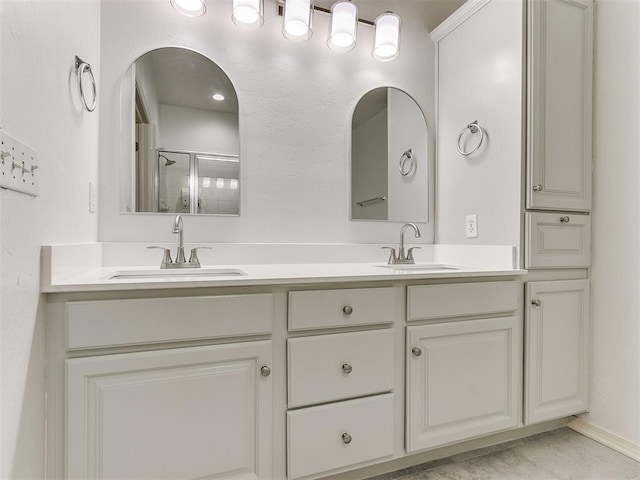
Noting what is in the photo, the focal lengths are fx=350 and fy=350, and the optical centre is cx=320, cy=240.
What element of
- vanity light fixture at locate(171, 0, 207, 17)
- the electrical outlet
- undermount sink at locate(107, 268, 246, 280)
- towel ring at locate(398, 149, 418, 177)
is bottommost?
undermount sink at locate(107, 268, 246, 280)

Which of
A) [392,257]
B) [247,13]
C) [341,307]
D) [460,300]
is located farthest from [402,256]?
[247,13]

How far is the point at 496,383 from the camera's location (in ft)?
4.74

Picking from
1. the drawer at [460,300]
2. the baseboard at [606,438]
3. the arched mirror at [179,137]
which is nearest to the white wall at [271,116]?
the arched mirror at [179,137]

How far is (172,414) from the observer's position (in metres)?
1.01

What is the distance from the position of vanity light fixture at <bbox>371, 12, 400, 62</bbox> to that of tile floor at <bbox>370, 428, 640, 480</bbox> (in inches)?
77.1

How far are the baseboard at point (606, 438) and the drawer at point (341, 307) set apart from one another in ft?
3.99

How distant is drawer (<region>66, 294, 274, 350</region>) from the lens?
930mm

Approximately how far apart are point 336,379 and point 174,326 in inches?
21.8

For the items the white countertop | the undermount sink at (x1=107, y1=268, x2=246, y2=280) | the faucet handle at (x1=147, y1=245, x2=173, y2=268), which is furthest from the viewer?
the faucet handle at (x1=147, y1=245, x2=173, y2=268)

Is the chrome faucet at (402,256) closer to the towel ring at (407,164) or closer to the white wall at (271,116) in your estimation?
the white wall at (271,116)

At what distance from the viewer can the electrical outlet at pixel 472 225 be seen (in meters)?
1.72

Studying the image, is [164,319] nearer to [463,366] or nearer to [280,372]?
[280,372]

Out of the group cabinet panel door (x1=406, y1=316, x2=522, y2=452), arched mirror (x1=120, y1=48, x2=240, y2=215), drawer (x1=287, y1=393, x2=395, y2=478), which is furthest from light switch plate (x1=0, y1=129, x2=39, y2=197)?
cabinet panel door (x1=406, y1=316, x2=522, y2=452)

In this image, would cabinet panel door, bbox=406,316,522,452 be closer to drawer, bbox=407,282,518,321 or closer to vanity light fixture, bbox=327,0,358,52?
drawer, bbox=407,282,518,321
